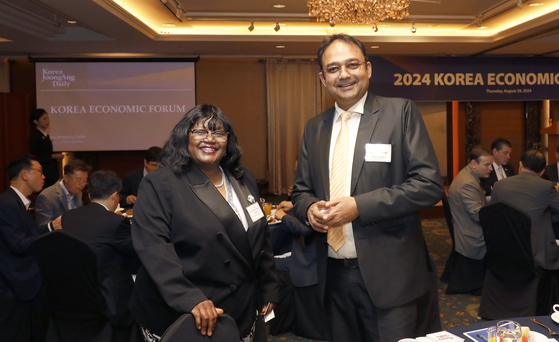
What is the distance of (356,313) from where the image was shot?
1.65 meters

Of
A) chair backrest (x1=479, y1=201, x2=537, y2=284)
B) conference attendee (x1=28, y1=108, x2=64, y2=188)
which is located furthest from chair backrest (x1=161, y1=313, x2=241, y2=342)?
conference attendee (x1=28, y1=108, x2=64, y2=188)

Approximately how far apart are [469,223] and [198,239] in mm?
3154

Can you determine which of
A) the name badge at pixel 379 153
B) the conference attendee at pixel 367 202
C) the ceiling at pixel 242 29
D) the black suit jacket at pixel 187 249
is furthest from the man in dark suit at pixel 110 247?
the ceiling at pixel 242 29

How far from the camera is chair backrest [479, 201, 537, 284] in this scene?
120 inches

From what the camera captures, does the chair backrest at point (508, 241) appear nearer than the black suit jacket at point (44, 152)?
Yes

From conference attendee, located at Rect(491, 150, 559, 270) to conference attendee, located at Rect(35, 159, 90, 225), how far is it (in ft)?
12.0

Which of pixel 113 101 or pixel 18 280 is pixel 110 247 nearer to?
pixel 18 280

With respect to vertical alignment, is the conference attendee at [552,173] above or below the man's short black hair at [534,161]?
below

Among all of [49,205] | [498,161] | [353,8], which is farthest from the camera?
[498,161]

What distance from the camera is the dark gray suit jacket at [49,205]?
3811mm

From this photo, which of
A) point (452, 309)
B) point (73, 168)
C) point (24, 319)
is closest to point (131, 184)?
point (73, 168)

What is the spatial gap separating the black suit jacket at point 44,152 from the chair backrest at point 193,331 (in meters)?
6.45

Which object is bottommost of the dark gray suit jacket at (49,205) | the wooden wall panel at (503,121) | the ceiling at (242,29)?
the dark gray suit jacket at (49,205)

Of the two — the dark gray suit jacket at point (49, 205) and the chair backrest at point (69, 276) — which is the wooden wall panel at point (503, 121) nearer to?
the dark gray suit jacket at point (49, 205)
